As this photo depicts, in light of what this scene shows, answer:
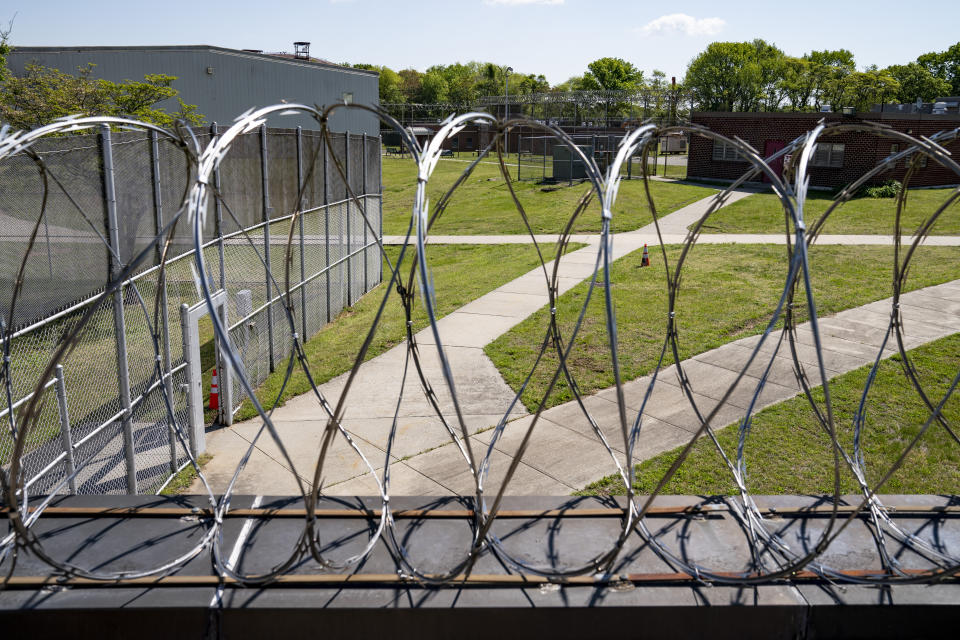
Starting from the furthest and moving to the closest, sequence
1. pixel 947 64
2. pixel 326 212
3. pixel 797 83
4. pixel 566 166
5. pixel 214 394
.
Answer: pixel 947 64 < pixel 797 83 < pixel 566 166 < pixel 326 212 < pixel 214 394

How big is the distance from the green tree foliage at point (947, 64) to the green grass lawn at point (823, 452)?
111 metres

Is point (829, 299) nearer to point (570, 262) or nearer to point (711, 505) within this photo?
point (570, 262)

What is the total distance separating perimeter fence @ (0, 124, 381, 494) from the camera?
656 cm

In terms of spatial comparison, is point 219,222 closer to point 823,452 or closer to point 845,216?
point 823,452

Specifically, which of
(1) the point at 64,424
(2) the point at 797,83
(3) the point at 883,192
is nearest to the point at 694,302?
(1) the point at 64,424

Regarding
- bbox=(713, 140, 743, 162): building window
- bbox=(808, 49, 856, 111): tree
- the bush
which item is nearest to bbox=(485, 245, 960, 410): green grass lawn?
the bush

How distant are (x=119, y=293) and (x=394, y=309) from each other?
971 cm

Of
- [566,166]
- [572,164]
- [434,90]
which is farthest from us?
[434,90]

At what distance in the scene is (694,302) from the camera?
1591 cm

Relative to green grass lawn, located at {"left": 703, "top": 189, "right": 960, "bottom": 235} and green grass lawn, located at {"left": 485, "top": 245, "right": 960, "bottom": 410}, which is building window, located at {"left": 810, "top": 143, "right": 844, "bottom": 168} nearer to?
green grass lawn, located at {"left": 703, "top": 189, "right": 960, "bottom": 235}

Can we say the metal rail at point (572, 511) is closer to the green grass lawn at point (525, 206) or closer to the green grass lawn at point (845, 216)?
the green grass lawn at point (525, 206)

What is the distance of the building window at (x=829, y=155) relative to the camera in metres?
33.0

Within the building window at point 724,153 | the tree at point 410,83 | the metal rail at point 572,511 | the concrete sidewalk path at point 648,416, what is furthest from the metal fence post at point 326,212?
the tree at point 410,83

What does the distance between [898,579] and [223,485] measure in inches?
255
